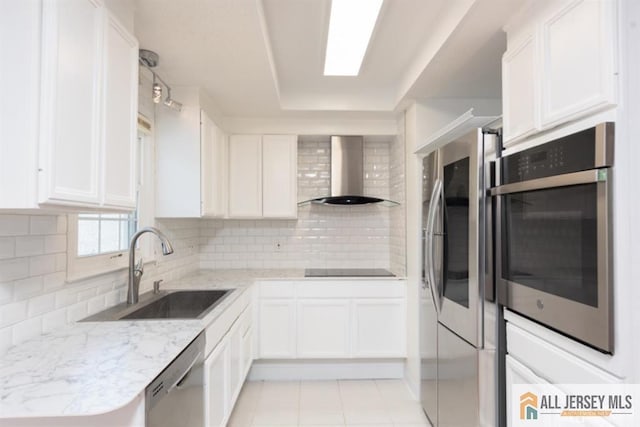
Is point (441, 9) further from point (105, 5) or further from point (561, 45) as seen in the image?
point (105, 5)

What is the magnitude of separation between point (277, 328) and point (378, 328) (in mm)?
893

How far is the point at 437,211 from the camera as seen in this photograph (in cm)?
216

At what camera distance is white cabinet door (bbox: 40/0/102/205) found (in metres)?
1.06

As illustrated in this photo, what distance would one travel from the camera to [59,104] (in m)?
1.09

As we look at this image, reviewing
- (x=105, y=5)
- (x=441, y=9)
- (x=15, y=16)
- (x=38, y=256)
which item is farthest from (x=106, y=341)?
(x=441, y=9)

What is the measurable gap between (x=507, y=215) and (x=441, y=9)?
120 centimetres

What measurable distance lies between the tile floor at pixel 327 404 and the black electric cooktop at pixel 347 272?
935 mm

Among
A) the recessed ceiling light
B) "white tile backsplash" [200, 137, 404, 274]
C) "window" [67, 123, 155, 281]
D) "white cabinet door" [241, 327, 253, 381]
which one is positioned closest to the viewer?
"window" [67, 123, 155, 281]

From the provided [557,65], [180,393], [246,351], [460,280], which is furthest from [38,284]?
[557,65]

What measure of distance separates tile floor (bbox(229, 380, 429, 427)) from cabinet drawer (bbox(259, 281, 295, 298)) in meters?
0.77

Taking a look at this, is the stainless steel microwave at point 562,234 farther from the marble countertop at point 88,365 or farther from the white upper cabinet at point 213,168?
the white upper cabinet at point 213,168

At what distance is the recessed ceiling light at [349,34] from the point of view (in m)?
1.77

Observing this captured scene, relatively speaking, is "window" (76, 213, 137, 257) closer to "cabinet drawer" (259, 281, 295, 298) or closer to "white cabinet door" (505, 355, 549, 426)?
"cabinet drawer" (259, 281, 295, 298)

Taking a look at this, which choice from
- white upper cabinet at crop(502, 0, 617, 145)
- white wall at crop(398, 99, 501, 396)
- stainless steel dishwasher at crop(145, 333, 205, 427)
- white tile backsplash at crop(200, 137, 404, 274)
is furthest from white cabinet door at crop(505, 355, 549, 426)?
white tile backsplash at crop(200, 137, 404, 274)
